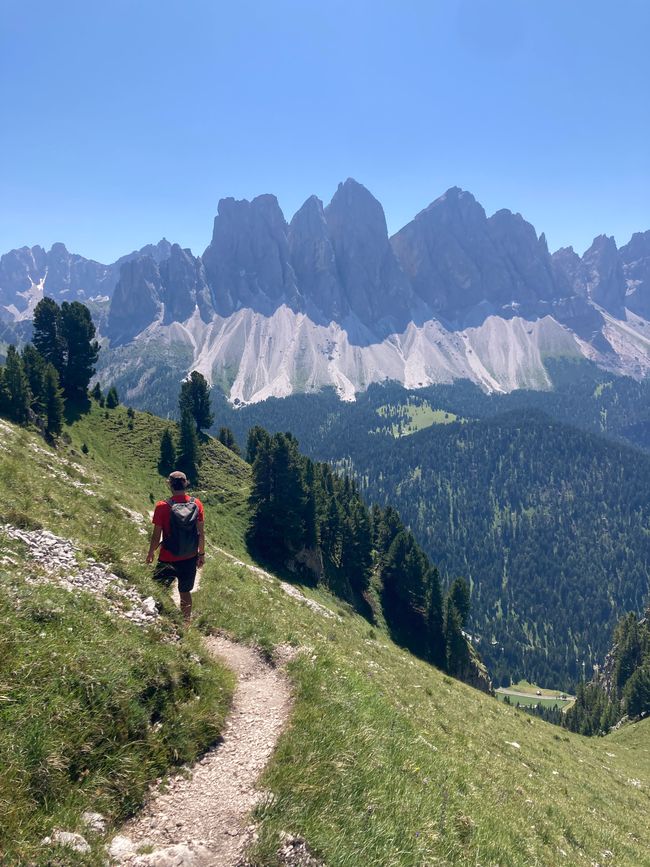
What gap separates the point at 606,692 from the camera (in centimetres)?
9938

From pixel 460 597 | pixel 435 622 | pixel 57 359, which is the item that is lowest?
pixel 435 622

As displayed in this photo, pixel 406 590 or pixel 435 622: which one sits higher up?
pixel 406 590

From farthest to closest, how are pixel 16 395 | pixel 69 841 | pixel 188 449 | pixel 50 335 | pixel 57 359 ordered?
pixel 50 335, pixel 57 359, pixel 188 449, pixel 16 395, pixel 69 841

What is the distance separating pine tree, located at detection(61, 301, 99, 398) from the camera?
2783 inches

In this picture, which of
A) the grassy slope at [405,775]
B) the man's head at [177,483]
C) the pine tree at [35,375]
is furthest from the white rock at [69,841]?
the pine tree at [35,375]

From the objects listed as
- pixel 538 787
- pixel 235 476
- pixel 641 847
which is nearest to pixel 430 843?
pixel 538 787

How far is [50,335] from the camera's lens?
72.1 m

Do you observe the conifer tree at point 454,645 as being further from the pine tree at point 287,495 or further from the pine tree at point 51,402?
the pine tree at point 51,402

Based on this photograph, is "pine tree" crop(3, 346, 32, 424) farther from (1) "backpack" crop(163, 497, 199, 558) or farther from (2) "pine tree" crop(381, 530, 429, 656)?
(2) "pine tree" crop(381, 530, 429, 656)

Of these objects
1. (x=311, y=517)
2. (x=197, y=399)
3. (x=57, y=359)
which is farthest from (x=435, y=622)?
(x=57, y=359)

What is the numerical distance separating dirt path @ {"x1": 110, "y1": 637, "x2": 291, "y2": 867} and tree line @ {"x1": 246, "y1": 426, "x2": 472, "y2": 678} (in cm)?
4501

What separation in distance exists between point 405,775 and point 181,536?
758cm

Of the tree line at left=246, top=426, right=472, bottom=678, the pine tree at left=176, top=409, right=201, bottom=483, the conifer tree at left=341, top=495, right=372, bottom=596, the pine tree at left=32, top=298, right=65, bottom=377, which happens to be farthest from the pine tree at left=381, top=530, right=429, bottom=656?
the pine tree at left=32, top=298, right=65, bottom=377

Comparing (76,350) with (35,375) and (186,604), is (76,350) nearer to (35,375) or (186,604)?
(35,375)
